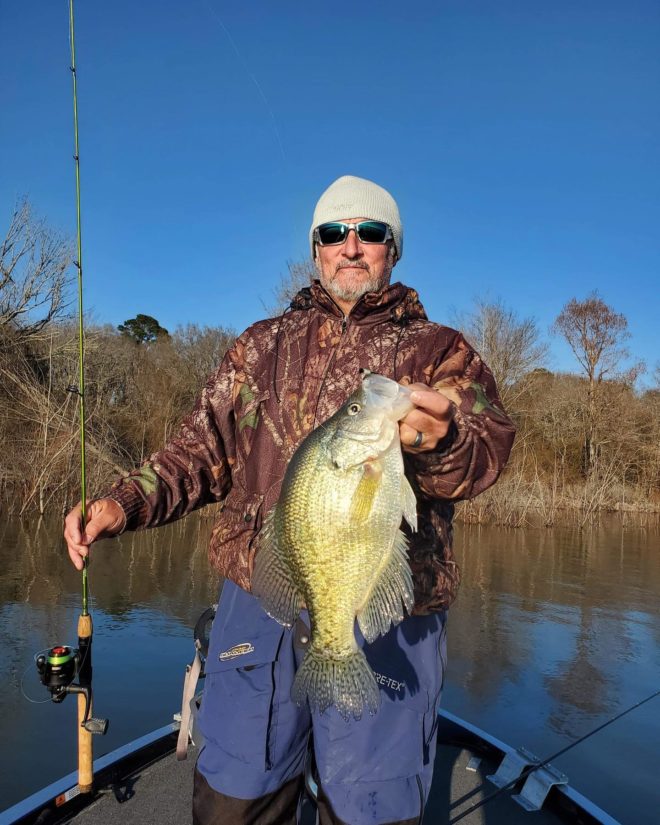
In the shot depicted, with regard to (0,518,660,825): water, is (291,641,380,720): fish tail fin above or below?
above

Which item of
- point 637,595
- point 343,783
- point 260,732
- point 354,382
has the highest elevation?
point 354,382

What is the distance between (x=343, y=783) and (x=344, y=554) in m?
0.90

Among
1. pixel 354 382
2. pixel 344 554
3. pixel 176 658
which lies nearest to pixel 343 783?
pixel 344 554

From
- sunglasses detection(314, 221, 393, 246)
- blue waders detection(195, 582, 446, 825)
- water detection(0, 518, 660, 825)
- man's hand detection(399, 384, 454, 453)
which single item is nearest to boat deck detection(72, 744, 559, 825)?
blue waders detection(195, 582, 446, 825)

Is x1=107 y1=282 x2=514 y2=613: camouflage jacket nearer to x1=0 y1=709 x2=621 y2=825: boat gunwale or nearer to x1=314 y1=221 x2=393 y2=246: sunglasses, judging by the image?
x1=314 y1=221 x2=393 y2=246: sunglasses

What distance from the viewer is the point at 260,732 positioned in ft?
7.24

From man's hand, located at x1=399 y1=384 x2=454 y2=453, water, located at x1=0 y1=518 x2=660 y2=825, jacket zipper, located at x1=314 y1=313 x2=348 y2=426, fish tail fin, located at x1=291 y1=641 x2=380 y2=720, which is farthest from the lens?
water, located at x1=0 y1=518 x2=660 y2=825

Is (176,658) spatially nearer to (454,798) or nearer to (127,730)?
(127,730)

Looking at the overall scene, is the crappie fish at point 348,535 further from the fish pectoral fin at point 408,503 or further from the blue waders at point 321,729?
A: the blue waders at point 321,729

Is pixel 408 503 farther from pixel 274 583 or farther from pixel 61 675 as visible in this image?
pixel 61 675

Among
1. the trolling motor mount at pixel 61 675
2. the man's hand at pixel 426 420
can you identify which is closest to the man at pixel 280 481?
the man's hand at pixel 426 420

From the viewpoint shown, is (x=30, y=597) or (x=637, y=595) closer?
(x=30, y=597)

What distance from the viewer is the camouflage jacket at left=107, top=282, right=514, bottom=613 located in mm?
2277

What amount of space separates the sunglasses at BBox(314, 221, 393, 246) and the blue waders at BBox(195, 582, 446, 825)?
1555mm
